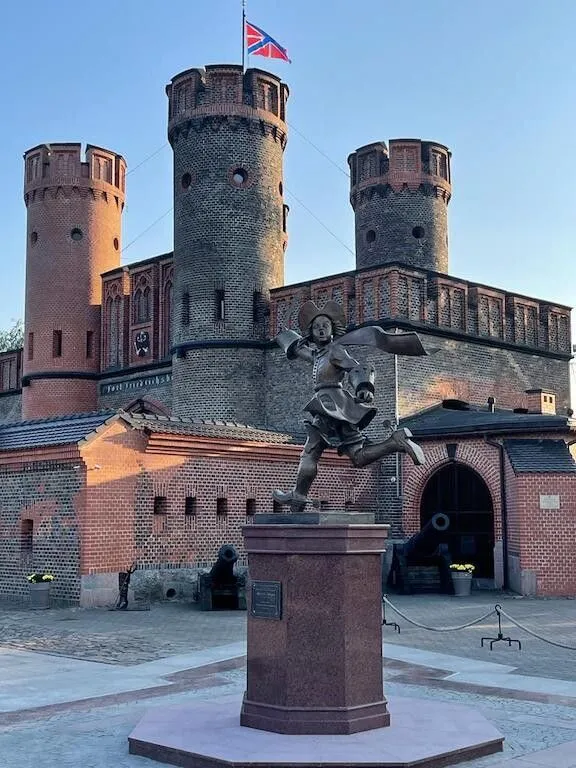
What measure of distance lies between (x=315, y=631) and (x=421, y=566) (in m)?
13.1

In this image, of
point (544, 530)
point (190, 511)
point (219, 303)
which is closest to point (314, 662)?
point (190, 511)

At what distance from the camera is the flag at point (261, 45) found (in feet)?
93.7

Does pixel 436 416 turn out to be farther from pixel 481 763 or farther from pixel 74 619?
pixel 481 763

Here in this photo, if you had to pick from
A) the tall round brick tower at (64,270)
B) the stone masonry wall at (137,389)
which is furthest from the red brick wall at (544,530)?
the tall round brick tower at (64,270)

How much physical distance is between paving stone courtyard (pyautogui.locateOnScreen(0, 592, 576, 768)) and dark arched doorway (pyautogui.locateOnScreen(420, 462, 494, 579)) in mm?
5393

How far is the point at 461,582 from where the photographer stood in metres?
19.8

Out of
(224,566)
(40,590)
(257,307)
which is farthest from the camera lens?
(257,307)

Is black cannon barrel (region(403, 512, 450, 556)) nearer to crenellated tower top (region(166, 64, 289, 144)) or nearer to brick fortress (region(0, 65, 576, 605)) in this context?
brick fortress (region(0, 65, 576, 605))

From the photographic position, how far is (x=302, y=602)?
7609 mm

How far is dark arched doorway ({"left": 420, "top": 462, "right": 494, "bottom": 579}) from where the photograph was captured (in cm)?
2233

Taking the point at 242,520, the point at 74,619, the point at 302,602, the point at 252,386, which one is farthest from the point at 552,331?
the point at 302,602

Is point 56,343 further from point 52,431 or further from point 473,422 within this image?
point 473,422

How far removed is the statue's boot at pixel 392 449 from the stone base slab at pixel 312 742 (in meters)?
2.19

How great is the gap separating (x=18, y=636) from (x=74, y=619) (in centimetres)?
199
